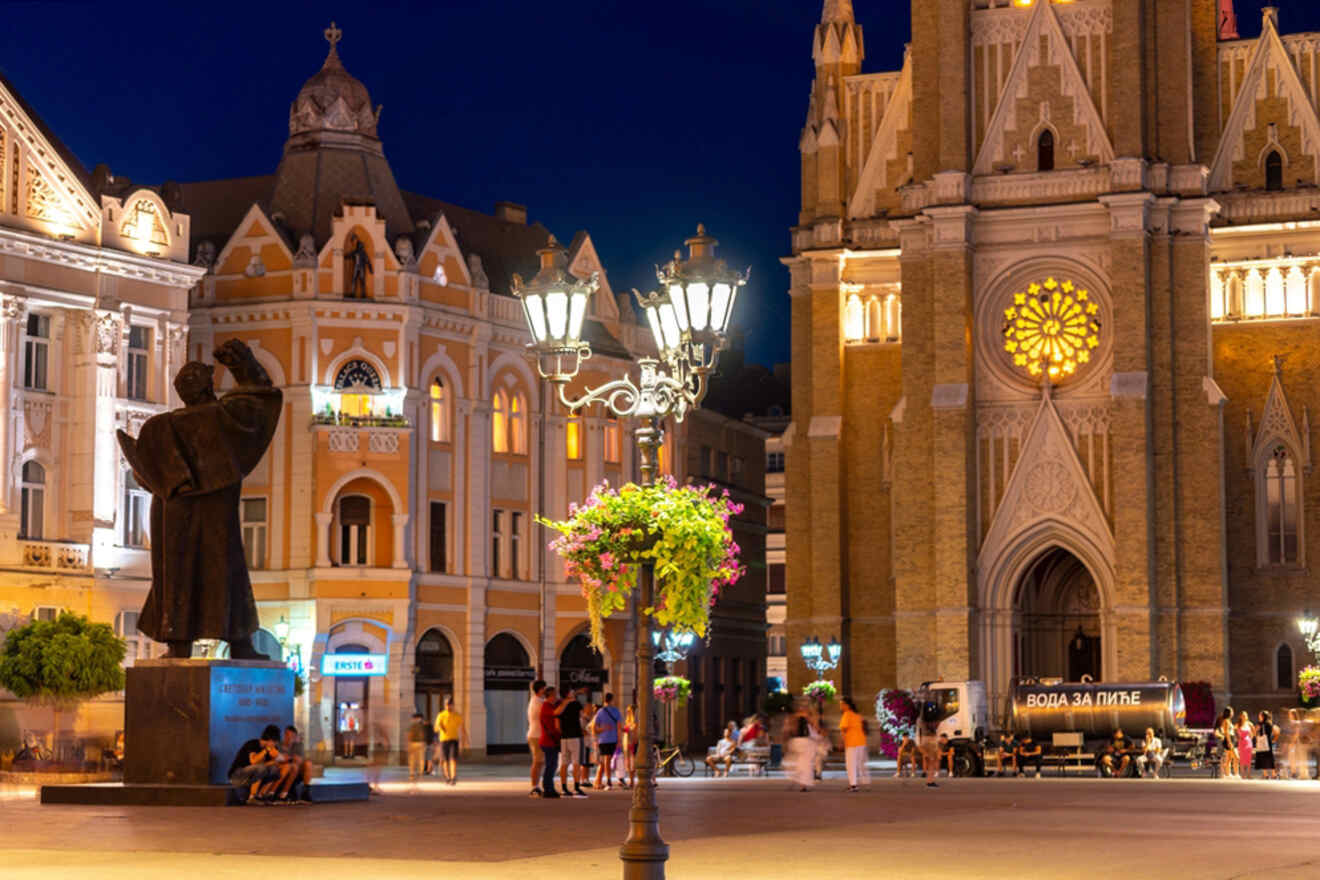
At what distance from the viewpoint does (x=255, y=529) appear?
206ft

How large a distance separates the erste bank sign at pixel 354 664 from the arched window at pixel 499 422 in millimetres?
8141

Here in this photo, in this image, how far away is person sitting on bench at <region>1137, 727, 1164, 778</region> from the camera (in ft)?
159

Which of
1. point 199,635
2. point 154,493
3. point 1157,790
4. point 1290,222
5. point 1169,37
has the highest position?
point 1169,37

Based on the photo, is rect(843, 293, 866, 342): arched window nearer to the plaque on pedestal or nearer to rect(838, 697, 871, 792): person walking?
rect(838, 697, 871, 792): person walking

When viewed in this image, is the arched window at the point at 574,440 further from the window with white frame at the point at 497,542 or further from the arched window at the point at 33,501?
the arched window at the point at 33,501

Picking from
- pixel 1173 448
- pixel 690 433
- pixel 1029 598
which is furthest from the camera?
pixel 690 433

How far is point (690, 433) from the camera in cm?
7819

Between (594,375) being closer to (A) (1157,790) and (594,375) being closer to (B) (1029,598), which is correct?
(B) (1029,598)

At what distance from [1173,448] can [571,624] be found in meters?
19.3

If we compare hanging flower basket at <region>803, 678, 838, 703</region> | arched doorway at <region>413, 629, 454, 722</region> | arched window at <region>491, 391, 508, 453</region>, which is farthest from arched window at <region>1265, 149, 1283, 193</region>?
arched doorway at <region>413, 629, 454, 722</region>

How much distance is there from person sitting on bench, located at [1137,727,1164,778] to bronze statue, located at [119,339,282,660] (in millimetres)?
26234

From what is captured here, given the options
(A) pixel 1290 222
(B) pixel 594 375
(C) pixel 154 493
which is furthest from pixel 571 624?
(C) pixel 154 493

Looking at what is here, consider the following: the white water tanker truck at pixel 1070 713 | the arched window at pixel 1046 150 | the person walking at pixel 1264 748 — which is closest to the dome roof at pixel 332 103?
the arched window at pixel 1046 150

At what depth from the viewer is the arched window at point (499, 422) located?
66.1 m
